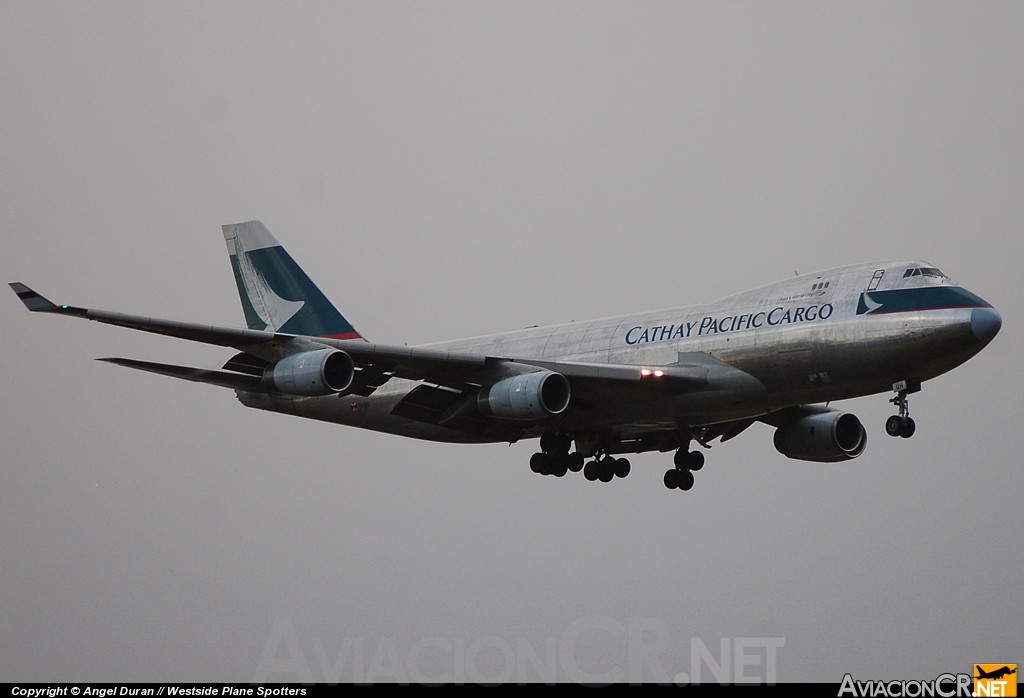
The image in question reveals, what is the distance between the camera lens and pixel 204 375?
4553cm

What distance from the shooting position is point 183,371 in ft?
147

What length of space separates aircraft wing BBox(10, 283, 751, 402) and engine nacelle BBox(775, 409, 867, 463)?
7.13 meters

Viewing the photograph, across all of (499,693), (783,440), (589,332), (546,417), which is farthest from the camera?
(783,440)

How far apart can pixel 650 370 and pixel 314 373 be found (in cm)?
867

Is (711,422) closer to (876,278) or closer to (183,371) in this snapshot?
(876,278)

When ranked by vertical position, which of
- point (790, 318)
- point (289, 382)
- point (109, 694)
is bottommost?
point (109, 694)

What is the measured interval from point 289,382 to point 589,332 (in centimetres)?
922

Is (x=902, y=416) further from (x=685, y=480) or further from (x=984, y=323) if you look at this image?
(x=685, y=480)

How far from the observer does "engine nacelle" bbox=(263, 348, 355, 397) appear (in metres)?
40.6

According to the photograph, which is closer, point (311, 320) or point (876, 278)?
point (876, 278)

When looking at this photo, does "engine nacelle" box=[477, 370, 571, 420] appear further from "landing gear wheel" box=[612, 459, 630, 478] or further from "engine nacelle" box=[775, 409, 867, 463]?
"engine nacelle" box=[775, 409, 867, 463]

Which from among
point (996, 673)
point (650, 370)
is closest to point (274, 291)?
point (650, 370)

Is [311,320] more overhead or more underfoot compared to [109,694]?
more overhead

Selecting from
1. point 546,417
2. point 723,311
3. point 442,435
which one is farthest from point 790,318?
point 442,435
